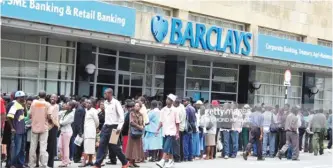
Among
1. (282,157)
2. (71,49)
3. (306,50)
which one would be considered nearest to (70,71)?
(71,49)

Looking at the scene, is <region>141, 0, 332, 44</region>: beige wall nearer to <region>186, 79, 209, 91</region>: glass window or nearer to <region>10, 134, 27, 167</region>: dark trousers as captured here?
<region>186, 79, 209, 91</region>: glass window

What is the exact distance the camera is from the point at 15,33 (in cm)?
2017

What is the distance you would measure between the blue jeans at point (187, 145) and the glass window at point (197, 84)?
1038 cm

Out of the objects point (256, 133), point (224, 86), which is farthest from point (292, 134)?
point (224, 86)

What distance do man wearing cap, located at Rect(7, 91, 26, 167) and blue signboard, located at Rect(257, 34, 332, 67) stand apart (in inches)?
644

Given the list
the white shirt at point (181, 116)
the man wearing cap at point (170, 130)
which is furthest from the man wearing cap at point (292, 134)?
the man wearing cap at point (170, 130)

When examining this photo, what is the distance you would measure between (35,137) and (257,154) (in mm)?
8429

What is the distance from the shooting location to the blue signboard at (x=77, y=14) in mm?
17578

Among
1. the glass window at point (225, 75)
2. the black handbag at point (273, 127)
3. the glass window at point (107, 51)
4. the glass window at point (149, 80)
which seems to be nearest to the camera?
the black handbag at point (273, 127)

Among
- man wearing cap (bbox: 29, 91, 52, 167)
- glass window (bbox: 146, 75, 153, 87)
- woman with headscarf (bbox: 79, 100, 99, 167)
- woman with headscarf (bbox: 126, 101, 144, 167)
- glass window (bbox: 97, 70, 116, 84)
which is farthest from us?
glass window (bbox: 146, 75, 153, 87)

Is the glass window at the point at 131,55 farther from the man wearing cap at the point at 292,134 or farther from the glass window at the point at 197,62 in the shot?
the man wearing cap at the point at 292,134

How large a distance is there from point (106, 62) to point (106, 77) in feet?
2.06

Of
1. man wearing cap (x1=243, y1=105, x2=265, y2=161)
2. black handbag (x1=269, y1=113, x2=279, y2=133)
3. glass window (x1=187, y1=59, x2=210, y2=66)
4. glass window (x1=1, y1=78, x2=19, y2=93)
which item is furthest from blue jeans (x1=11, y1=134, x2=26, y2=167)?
glass window (x1=187, y1=59, x2=210, y2=66)

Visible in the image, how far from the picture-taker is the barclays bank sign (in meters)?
23.0
